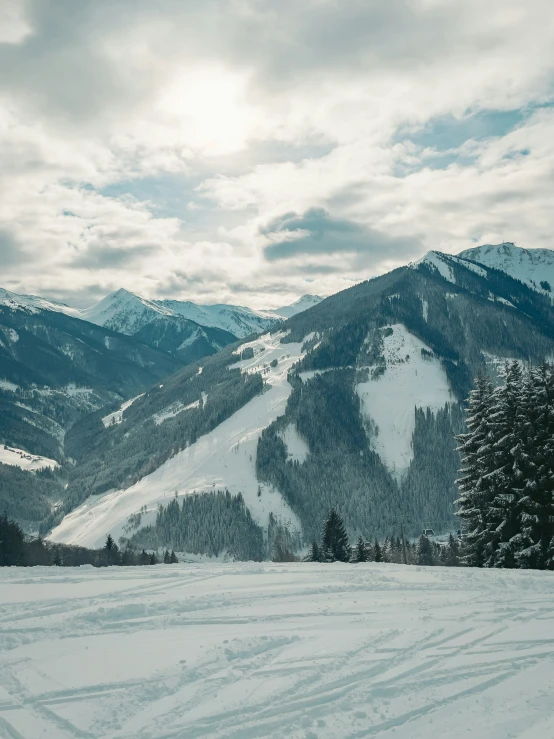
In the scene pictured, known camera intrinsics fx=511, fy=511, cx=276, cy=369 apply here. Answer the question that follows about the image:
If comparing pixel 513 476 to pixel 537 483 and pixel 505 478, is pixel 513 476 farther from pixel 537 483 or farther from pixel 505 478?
pixel 537 483

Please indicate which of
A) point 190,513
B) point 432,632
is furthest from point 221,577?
point 190,513

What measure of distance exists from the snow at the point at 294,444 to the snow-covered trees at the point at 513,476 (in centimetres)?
14979

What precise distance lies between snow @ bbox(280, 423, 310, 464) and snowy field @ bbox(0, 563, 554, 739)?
163 m

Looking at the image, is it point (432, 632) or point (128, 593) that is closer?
point (432, 632)

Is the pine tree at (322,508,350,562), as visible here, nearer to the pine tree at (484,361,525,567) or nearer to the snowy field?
the pine tree at (484,361,525,567)

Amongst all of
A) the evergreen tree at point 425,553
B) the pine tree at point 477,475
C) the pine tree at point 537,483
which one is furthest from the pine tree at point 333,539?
the evergreen tree at point 425,553

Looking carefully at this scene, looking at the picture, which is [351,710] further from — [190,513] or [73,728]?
[190,513]

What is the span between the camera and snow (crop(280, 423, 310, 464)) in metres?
181

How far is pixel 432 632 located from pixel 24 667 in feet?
32.9

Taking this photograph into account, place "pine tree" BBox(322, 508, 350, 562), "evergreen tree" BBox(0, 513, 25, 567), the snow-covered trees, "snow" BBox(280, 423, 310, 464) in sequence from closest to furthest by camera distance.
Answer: the snow-covered trees
"pine tree" BBox(322, 508, 350, 562)
"evergreen tree" BBox(0, 513, 25, 567)
"snow" BBox(280, 423, 310, 464)

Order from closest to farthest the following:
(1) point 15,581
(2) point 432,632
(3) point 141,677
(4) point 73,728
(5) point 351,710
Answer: (4) point 73,728 < (5) point 351,710 < (3) point 141,677 < (2) point 432,632 < (1) point 15,581

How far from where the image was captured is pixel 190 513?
468 feet

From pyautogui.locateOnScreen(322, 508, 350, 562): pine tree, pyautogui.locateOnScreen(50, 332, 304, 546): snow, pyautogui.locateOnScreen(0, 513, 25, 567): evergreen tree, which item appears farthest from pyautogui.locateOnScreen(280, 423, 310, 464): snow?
pyautogui.locateOnScreen(322, 508, 350, 562): pine tree

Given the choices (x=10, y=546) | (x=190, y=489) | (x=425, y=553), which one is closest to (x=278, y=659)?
(x=10, y=546)
